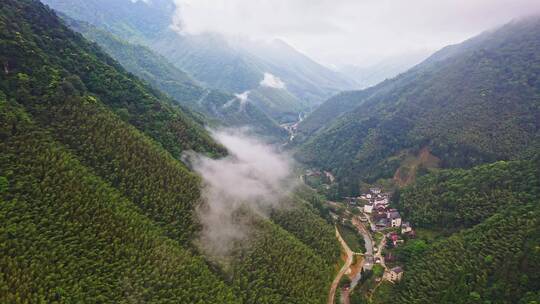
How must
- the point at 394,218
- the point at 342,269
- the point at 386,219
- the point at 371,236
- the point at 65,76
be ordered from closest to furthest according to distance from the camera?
1. the point at 65,76
2. the point at 342,269
3. the point at 371,236
4. the point at 394,218
5. the point at 386,219

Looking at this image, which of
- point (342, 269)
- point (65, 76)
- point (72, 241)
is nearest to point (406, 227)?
point (342, 269)

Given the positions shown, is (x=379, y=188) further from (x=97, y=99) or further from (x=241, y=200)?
(x=97, y=99)

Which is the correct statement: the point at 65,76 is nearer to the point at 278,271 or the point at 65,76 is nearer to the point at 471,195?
the point at 278,271

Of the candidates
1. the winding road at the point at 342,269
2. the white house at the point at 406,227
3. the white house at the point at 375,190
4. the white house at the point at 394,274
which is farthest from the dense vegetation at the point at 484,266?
the white house at the point at 375,190

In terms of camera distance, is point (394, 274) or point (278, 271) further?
point (394, 274)

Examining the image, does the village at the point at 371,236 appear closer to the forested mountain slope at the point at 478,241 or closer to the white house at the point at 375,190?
the white house at the point at 375,190
